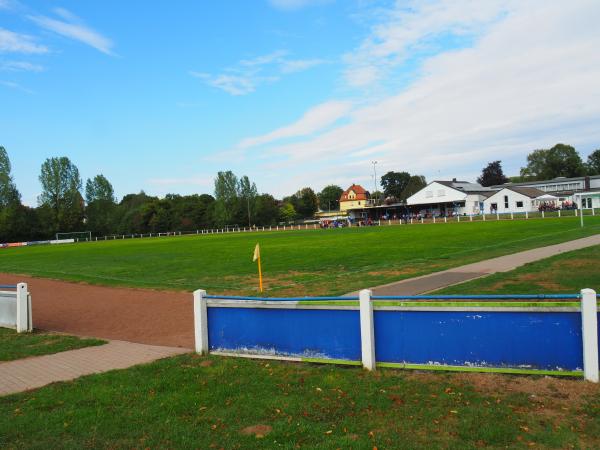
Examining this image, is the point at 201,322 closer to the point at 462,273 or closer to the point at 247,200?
the point at 462,273

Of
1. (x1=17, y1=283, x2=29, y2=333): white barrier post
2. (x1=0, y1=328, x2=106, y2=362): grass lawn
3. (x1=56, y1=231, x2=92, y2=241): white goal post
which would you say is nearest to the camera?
(x1=0, y1=328, x2=106, y2=362): grass lawn

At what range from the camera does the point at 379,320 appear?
6.92 m

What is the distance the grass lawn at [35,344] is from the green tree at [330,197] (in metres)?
163

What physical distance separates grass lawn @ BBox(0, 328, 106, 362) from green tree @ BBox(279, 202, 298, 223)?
114 meters

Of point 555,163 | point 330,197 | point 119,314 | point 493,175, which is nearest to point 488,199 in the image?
point 493,175

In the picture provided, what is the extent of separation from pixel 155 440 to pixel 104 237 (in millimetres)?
108588

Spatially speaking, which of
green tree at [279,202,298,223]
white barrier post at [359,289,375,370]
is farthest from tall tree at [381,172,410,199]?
white barrier post at [359,289,375,370]

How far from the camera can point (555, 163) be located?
131 meters

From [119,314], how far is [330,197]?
531ft

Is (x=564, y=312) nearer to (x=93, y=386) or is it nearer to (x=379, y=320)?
(x=379, y=320)

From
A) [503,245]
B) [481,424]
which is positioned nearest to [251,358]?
[481,424]

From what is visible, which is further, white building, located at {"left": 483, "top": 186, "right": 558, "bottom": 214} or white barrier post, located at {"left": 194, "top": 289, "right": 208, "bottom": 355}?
white building, located at {"left": 483, "top": 186, "right": 558, "bottom": 214}

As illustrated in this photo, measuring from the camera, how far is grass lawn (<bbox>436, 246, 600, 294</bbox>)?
11562 mm

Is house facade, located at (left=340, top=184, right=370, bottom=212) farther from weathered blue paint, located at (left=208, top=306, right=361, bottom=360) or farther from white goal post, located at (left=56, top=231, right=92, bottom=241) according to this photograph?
weathered blue paint, located at (left=208, top=306, right=361, bottom=360)
